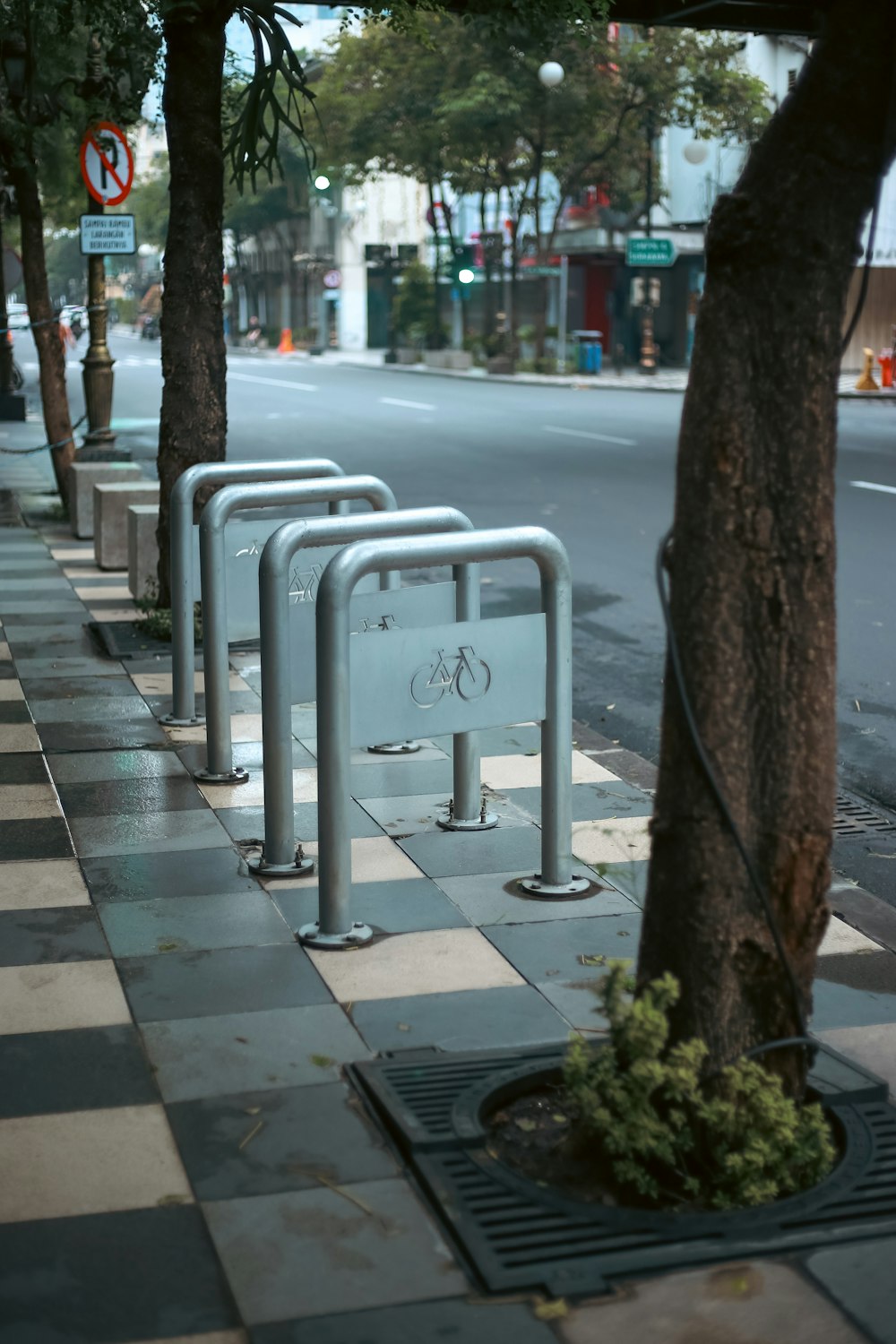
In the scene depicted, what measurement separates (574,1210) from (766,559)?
50.3 inches

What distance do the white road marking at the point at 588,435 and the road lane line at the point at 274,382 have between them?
1293 cm

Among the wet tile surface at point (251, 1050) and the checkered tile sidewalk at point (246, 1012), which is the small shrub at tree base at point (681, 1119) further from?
the wet tile surface at point (251, 1050)

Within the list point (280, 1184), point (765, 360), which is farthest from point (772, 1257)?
point (765, 360)

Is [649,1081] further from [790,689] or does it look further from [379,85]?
[379,85]

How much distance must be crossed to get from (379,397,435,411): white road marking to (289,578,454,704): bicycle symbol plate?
82.3 feet

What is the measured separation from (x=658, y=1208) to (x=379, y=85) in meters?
47.0

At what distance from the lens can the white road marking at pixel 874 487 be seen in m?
16.5

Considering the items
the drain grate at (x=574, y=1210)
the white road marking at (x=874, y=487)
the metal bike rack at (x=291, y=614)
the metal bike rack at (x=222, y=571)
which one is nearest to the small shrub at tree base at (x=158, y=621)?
the metal bike rack at (x=222, y=571)

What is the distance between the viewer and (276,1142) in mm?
3605

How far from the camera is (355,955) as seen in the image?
475 cm

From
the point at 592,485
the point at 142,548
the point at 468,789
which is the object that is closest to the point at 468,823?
the point at 468,789

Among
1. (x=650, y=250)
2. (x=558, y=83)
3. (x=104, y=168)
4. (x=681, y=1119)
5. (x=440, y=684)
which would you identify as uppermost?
(x=558, y=83)

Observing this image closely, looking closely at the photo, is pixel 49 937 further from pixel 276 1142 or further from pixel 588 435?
pixel 588 435

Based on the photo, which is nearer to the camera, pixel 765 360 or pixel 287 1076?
pixel 765 360
